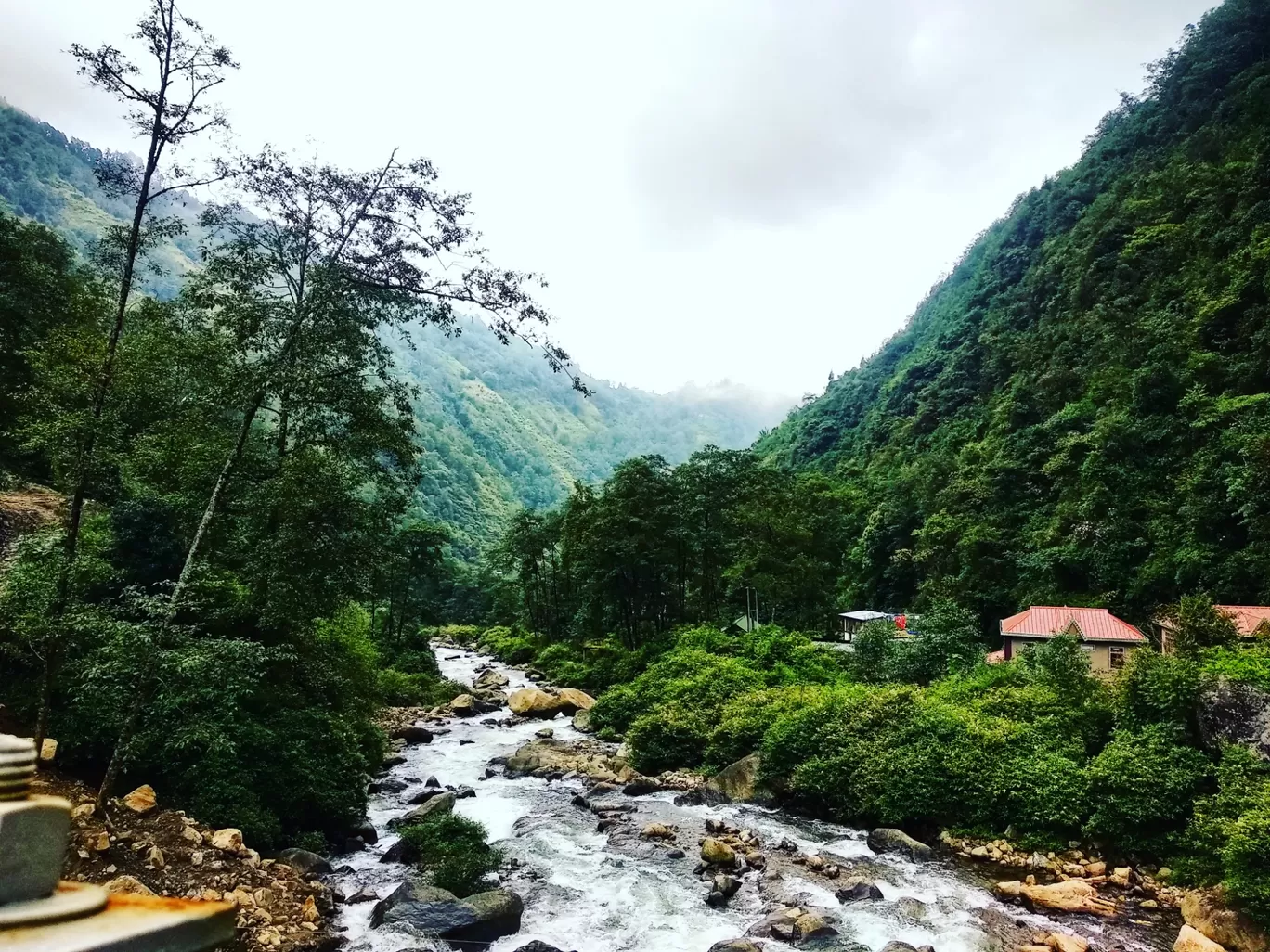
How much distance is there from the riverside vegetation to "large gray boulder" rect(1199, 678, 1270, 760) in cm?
21

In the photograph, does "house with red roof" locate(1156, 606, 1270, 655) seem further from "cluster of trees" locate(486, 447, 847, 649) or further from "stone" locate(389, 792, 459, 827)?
"stone" locate(389, 792, 459, 827)

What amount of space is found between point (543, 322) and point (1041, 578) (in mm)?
33851

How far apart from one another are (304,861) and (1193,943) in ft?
46.1

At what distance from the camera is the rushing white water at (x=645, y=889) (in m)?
10.5

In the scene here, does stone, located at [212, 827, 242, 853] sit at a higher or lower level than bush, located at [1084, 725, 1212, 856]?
lower

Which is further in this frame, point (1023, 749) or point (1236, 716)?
point (1023, 749)

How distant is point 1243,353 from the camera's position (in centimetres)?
3297

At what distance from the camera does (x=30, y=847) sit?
135 centimetres

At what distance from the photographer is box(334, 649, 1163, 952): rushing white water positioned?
10547 mm

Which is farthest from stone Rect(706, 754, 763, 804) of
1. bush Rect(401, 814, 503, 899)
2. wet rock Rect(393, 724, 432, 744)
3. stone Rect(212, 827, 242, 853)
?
stone Rect(212, 827, 242, 853)

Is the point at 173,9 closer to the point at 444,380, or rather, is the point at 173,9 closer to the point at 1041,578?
the point at 1041,578

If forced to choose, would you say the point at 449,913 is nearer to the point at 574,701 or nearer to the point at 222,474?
the point at 222,474

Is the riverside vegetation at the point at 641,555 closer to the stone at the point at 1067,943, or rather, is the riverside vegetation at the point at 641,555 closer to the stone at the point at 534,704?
the stone at the point at 1067,943

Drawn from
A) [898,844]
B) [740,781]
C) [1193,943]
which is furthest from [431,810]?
[1193,943]
